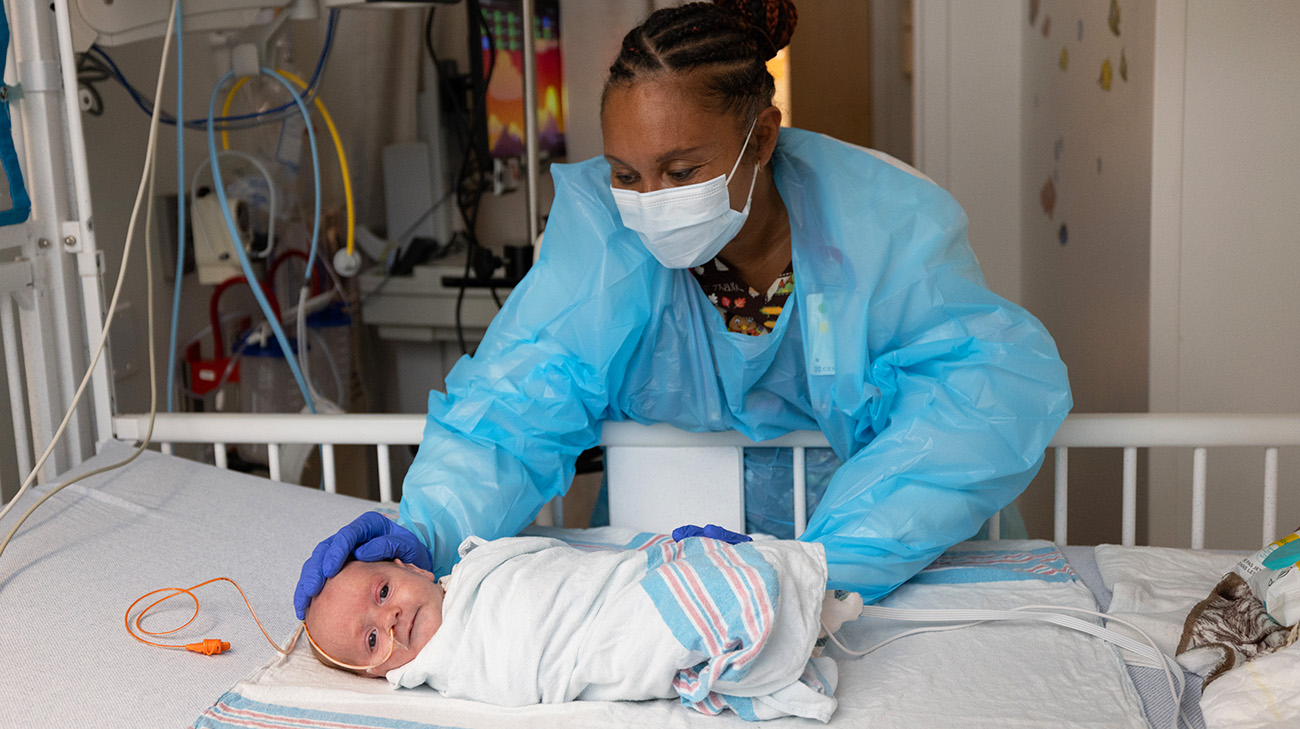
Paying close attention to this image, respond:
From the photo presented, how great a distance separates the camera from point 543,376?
138 centimetres

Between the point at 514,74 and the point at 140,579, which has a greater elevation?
the point at 514,74

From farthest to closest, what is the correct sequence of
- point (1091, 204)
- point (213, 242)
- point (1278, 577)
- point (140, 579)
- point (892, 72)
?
point (892, 72)
point (213, 242)
point (1091, 204)
point (140, 579)
point (1278, 577)

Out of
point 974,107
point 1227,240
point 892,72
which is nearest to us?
point 1227,240

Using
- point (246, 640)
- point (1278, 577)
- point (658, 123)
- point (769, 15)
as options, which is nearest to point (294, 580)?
point (246, 640)

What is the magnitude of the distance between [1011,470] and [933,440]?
0.35ft

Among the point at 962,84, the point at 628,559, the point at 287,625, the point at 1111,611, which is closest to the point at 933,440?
the point at 1111,611

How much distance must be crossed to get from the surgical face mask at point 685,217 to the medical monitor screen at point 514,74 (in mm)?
1717

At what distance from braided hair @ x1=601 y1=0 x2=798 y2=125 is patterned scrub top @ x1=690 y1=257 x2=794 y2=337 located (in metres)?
0.22

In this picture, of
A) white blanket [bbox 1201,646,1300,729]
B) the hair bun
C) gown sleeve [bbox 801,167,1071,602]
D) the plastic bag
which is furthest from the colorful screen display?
white blanket [bbox 1201,646,1300,729]

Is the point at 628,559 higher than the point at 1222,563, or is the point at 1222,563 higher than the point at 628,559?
the point at 628,559

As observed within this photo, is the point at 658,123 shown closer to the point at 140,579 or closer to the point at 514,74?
the point at 140,579

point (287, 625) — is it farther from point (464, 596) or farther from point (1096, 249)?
point (1096, 249)

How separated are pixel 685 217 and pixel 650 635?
20.6 inches

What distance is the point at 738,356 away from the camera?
4.52 feet
